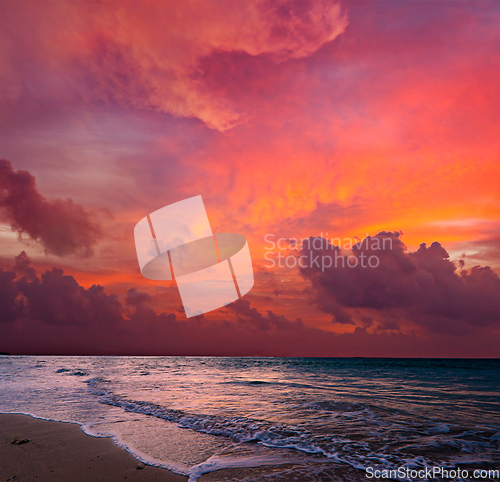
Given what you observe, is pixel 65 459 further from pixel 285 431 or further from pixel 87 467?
pixel 285 431

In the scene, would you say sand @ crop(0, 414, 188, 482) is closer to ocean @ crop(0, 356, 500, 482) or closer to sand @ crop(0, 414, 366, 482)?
sand @ crop(0, 414, 366, 482)

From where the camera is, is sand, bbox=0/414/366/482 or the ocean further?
the ocean

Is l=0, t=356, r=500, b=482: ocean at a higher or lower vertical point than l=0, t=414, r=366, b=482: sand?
lower

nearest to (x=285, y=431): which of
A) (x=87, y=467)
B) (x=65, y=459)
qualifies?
(x=87, y=467)

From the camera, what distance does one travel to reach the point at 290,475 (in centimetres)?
545

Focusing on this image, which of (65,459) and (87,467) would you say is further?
(65,459)

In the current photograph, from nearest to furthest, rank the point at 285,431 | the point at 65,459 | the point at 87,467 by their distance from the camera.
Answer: the point at 87,467 → the point at 65,459 → the point at 285,431

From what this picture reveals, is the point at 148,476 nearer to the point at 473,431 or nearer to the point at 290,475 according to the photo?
the point at 290,475

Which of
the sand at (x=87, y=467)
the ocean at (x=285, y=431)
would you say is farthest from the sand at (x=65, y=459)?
the ocean at (x=285, y=431)

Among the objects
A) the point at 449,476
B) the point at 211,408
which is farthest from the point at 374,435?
the point at 211,408

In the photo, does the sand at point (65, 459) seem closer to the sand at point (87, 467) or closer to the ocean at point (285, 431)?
the sand at point (87, 467)

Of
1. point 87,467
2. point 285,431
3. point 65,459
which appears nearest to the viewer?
point 87,467

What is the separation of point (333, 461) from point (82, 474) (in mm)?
4800

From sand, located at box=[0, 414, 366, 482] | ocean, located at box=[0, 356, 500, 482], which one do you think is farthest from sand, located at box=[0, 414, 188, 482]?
ocean, located at box=[0, 356, 500, 482]
